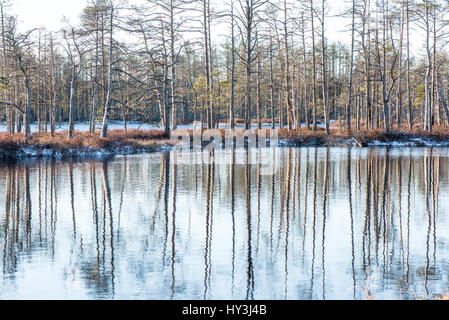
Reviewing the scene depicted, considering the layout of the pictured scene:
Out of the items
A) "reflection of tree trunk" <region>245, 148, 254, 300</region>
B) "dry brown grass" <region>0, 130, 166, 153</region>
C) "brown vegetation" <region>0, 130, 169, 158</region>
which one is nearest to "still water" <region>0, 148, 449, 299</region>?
"reflection of tree trunk" <region>245, 148, 254, 300</region>

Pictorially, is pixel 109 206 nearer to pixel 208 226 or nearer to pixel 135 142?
pixel 208 226

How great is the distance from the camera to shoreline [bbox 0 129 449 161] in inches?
1072

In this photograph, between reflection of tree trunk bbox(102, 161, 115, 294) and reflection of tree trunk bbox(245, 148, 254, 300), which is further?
reflection of tree trunk bbox(102, 161, 115, 294)

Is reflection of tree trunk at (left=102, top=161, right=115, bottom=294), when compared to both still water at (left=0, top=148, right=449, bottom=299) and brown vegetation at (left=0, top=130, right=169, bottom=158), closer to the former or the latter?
still water at (left=0, top=148, right=449, bottom=299)

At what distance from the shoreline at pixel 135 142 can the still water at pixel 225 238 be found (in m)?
11.3

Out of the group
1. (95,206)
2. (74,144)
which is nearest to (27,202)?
(95,206)

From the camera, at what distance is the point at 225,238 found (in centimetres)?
844

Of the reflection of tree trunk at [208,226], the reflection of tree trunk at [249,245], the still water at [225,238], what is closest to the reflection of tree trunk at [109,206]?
the still water at [225,238]

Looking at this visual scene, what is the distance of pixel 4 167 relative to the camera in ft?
70.4

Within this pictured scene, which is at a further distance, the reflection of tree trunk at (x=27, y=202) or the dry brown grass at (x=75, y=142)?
the dry brown grass at (x=75, y=142)

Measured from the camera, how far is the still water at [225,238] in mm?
6059

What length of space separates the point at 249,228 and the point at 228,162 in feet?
43.7

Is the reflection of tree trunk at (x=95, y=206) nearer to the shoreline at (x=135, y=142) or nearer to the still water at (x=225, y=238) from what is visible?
the still water at (x=225, y=238)

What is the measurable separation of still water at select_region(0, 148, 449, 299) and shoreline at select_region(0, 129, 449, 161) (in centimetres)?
1129
